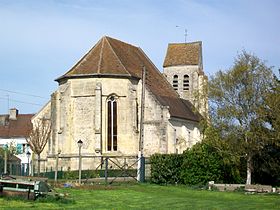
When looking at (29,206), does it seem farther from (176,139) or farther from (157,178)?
(176,139)

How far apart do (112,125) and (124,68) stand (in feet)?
16.6

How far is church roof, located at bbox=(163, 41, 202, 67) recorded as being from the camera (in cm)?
6338

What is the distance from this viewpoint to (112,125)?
157 ft

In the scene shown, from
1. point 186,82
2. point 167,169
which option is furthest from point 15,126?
point 167,169

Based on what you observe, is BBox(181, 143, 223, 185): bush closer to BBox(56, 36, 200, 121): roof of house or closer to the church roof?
BBox(56, 36, 200, 121): roof of house

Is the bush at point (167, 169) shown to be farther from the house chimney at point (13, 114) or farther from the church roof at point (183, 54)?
the house chimney at point (13, 114)

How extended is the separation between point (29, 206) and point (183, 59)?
4787cm

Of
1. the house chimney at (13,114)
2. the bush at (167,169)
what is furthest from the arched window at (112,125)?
the house chimney at (13,114)

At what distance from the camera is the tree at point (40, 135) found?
5318cm

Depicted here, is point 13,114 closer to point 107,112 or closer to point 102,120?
point 107,112

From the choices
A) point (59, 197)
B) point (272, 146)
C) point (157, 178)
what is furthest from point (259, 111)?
point (59, 197)

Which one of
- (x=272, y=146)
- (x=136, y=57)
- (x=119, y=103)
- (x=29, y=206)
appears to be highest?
(x=136, y=57)

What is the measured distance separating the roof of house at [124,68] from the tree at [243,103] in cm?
1558

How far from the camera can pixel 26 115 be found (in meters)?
78.2
